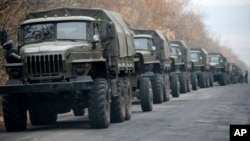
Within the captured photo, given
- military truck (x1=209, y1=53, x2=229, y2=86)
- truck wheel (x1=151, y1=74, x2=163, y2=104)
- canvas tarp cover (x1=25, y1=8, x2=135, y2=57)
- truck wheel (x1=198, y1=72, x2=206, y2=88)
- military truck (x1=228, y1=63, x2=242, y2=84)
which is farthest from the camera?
military truck (x1=228, y1=63, x2=242, y2=84)

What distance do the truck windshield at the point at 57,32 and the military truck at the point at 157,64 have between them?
611 centimetres

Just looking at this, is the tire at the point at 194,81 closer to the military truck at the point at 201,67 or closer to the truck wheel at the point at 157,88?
the military truck at the point at 201,67

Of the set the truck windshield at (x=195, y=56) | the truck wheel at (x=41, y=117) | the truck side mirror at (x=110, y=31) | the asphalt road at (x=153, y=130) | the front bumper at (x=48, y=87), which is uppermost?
the truck side mirror at (x=110, y=31)

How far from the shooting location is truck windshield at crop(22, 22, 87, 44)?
15.9 meters

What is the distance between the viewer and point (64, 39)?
15828 mm

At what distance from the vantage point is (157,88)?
2569cm

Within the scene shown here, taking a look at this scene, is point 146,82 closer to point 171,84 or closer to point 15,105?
point 15,105

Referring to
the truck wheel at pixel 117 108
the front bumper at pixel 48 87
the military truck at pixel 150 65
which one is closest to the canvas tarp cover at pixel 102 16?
the truck wheel at pixel 117 108

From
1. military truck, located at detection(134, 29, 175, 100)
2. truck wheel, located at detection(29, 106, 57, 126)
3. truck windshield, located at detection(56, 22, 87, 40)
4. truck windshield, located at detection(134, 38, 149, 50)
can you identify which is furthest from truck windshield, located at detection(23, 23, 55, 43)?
truck windshield, located at detection(134, 38, 149, 50)

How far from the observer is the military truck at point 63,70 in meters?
14.9

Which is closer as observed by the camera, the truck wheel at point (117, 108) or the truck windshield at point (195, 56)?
the truck wheel at point (117, 108)

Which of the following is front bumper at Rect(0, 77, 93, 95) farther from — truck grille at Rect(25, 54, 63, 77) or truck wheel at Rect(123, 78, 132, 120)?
truck wheel at Rect(123, 78, 132, 120)

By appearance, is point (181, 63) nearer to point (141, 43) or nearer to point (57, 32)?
point (141, 43)

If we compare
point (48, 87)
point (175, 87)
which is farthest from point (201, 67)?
point (48, 87)
